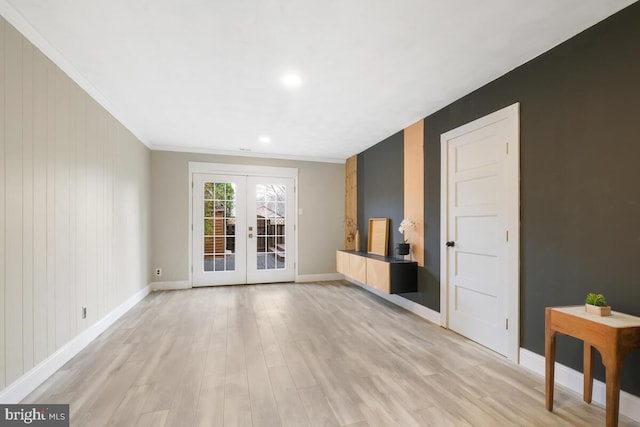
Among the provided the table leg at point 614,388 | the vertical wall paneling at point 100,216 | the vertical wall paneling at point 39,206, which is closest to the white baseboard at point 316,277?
the vertical wall paneling at point 100,216

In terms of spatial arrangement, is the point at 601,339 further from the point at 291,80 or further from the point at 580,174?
the point at 291,80

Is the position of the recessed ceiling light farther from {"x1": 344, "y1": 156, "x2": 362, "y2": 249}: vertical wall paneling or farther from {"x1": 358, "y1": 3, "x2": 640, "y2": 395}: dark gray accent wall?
{"x1": 344, "y1": 156, "x2": 362, "y2": 249}: vertical wall paneling

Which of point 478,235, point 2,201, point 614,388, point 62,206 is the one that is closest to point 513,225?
point 478,235

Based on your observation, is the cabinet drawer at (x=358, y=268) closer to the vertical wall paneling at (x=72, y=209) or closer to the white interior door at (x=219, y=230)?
the white interior door at (x=219, y=230)

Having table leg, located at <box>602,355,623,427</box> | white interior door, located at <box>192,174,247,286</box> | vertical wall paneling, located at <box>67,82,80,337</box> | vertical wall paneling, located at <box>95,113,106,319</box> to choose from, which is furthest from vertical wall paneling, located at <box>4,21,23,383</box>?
table leg, located at <box>602,355,623,427</box>

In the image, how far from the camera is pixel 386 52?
7.28 feet

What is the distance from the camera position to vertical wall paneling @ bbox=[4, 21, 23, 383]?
1754mm

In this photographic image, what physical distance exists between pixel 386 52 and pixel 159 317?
3.78 m

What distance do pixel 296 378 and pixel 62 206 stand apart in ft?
7.65

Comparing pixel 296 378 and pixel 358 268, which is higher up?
pixel 358 268

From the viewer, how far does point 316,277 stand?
18.9 ft

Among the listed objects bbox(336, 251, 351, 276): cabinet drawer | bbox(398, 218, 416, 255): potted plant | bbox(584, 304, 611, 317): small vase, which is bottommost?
bbox(336, 251, 351, 276): cabinet drawer

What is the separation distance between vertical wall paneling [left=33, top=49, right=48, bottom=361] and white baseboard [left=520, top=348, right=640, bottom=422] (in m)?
3.67

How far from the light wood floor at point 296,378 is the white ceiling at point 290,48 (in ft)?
8.06
